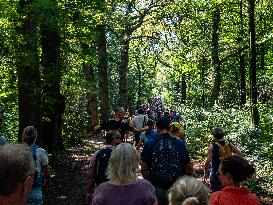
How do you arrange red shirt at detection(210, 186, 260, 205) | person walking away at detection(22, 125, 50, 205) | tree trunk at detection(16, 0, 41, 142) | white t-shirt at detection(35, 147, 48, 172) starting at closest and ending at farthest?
red shirt at detection(210, 186, 260, 205) → person walking away at detection(22, 125, 50, 205) → white t-shirt at detection(35, 147, 48, 172) → tree trunk at detection(16, 0, 41, 142)

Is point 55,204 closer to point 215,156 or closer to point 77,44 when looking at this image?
point 215,156

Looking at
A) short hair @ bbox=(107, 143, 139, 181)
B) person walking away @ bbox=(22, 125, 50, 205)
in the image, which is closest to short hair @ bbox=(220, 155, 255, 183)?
short hair @ bbox=(107, 143, 139, 181)

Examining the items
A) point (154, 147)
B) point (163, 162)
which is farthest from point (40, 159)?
A: point (163, 162)

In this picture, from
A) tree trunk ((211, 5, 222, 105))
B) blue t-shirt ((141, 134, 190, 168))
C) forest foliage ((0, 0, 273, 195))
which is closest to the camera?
blue t-shirt ((141, 134, 190, 168))

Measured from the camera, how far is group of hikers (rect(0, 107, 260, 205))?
2480mm

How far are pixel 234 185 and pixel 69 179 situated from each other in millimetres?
10053

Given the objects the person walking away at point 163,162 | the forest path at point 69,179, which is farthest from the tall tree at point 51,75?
the person walking away at point 163,162

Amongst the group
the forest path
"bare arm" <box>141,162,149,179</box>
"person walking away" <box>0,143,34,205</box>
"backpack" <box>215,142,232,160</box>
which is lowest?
the forest path

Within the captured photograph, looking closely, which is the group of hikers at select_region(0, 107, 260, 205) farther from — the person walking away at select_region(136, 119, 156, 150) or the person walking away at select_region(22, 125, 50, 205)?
the person walking away at select_region(136, 119, 156, 150)

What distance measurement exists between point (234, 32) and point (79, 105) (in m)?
14.9

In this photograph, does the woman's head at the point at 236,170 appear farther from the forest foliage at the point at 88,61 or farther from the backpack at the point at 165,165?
the forest foliage at the point at 88,61

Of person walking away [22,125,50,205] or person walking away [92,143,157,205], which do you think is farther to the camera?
person walking away [22,125,50,205]

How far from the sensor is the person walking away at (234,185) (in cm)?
433

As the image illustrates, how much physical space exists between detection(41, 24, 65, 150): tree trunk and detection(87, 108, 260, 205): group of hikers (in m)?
7.94
